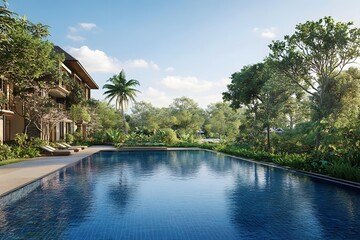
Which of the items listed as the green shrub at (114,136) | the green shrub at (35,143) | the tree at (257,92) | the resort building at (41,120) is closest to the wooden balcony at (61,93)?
the resort building at (41,120)

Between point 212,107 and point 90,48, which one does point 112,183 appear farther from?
point 212,107

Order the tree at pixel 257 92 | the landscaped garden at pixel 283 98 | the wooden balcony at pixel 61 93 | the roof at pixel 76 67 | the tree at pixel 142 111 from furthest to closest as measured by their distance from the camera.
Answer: the tree at pixel 142 111 → the roof at pixel 76 67 → the wooden balcony at pixel 61 93 → the tree at pixel 257 92 → the landscaped garden at pixel 283 98

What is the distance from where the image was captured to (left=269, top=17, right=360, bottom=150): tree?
18514 mm

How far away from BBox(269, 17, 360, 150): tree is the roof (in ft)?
69.8

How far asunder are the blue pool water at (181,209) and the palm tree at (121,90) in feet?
123

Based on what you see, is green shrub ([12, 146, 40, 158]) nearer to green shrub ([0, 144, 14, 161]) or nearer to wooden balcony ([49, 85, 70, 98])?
green shrub ([0, 144, 14, 161])

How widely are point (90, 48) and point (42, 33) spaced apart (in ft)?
60.7

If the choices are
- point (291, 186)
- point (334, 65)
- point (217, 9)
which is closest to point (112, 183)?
point (291, 186)

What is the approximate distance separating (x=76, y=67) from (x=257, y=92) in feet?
65.3

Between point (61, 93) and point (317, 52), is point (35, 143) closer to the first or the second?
point (61, 93)

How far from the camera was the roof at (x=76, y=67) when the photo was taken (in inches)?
1289

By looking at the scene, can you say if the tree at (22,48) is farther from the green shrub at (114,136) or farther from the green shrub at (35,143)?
the green shrub at (114,136)

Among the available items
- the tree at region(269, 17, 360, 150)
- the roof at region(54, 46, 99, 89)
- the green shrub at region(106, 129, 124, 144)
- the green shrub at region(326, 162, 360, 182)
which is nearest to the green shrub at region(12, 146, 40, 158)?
the roof at region(54, 46, 99, 89)

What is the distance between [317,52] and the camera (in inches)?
762
